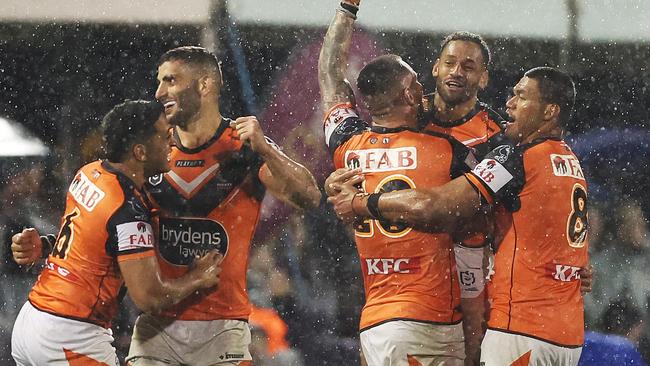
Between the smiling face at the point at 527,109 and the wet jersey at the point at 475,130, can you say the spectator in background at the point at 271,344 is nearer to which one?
the wet jersey at the point at 475,130

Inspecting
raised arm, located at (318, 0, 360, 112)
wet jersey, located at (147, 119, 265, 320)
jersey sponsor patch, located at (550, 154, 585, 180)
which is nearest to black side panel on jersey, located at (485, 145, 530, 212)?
jersey sponsor patch, located at (550, 154, 585, 180)

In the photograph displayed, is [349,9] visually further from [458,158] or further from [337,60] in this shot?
[458,158]

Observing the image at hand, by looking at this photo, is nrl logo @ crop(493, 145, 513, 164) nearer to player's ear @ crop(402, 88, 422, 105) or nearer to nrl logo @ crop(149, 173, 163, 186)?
player's ear @ crop(402, 88, 422, 105)

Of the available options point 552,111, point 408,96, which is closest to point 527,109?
point 552,111

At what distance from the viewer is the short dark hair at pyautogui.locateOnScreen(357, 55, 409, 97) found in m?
3.57

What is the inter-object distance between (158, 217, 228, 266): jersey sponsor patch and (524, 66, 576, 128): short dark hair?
1.32 m

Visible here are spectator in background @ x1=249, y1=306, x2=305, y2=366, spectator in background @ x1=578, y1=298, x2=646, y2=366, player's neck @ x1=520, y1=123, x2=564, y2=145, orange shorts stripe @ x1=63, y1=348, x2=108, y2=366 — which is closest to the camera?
orange shorts stripe @ x1=63, y1=348, x2=108, y2=366

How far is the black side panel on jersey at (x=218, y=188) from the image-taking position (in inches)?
138

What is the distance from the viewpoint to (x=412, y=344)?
336cm

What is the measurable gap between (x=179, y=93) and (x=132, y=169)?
1.62ft

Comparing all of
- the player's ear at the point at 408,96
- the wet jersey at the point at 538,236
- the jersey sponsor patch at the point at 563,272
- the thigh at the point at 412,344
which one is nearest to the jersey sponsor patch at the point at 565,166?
the wet jersey at the point at 538,236

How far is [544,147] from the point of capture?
3.38 m

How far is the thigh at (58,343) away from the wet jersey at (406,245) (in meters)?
0.98

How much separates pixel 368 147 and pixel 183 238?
0.79 metres
